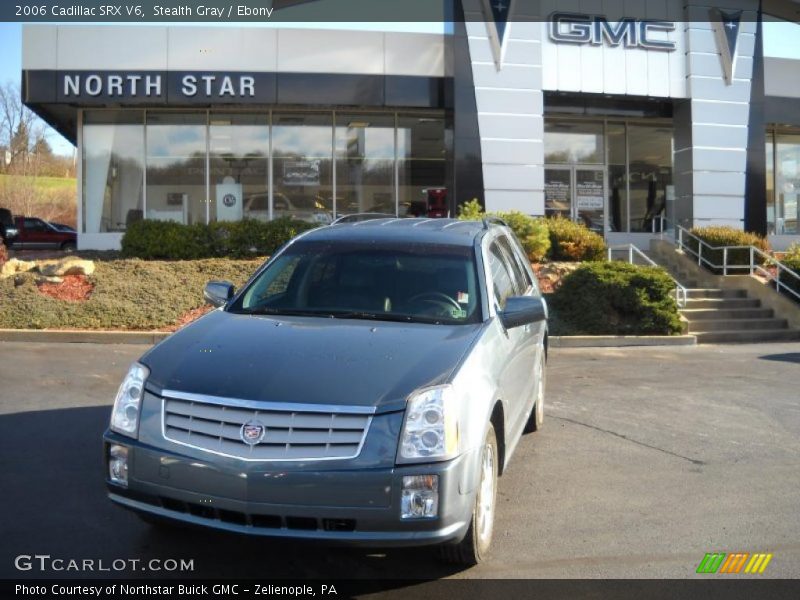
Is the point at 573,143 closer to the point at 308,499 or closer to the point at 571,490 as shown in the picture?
the point at 571,490

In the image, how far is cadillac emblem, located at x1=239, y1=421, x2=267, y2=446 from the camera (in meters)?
3.72

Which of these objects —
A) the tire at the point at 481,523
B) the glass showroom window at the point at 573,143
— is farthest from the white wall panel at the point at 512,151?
the tire at the point at 481,523

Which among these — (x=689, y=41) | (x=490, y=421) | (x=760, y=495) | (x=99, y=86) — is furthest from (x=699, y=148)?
(x=490, y=421)

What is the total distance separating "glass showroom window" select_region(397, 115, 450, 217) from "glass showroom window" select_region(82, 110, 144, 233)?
6.75m

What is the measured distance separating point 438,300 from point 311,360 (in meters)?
1.28

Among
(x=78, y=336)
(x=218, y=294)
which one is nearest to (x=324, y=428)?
(x=218, y=294)

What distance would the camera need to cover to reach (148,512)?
389 cm

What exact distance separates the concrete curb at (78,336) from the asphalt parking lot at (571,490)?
2149 millimetres

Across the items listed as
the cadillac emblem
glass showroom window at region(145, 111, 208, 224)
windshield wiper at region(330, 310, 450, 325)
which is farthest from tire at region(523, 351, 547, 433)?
glass showroom window at region(145, 111, 208, 224)

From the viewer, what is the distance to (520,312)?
505cm

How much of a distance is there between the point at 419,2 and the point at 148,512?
18.1 meters

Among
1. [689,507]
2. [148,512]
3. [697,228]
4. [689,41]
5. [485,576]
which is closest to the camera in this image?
[148,512]

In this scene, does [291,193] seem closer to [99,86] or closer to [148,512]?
[99,86]

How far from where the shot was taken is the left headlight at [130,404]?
4.02m
